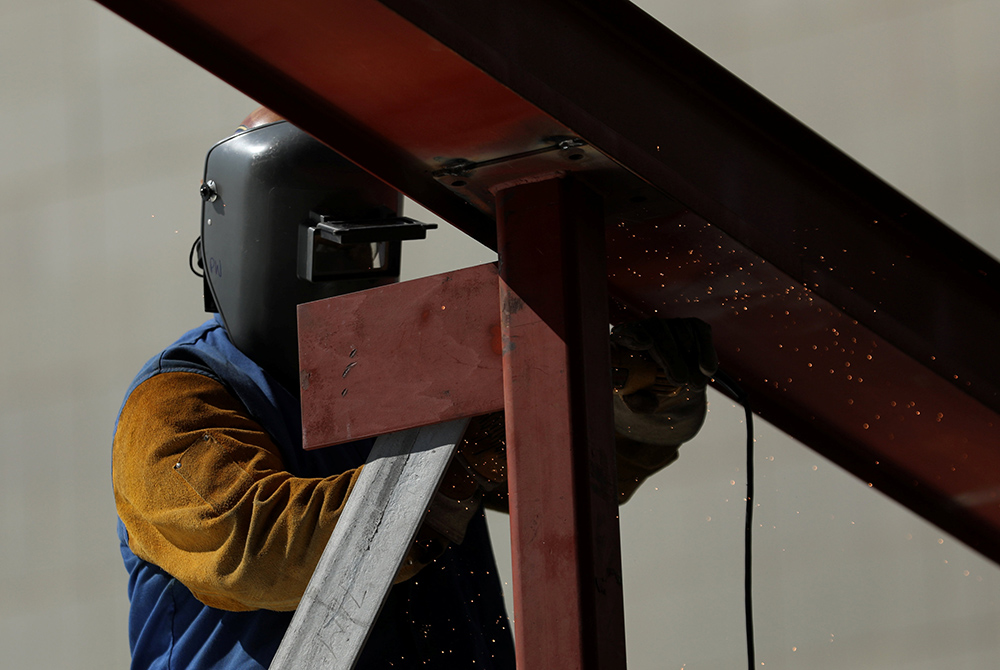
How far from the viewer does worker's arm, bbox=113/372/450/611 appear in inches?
56.9

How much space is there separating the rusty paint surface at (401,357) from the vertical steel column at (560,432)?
0.16 feet

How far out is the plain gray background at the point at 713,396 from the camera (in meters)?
3.06

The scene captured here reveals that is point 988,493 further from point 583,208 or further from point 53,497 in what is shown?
point 53,497

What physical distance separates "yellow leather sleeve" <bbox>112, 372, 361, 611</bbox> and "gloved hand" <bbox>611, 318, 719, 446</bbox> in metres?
0.34

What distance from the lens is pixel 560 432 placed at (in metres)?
1.05

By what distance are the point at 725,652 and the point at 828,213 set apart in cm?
225

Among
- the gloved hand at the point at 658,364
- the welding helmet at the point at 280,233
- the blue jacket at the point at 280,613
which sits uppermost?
the welding helmet at the point at 280,233

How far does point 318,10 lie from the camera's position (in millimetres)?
945

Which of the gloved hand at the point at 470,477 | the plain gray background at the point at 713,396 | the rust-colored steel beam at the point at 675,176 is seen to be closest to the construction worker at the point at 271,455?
the gloved hand at the point at 470,477

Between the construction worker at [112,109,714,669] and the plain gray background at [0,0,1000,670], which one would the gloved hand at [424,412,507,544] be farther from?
the plain gray background at [0,0,1000,670]

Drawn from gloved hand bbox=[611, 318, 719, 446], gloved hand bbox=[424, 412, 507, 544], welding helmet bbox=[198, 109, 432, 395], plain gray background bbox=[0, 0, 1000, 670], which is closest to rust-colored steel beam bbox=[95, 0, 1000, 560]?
gloved hand bbox=[611, 318, 719, 446]

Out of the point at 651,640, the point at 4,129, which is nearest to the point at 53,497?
the point at 4,129

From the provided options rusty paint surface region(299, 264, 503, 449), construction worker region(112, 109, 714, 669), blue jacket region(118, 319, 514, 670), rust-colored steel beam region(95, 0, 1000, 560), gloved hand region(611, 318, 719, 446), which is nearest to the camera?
rust-colored steel beam region(95, 0, 1000, 560)

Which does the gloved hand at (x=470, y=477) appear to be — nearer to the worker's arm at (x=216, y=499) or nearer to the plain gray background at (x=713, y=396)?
the worker's arm at (x=216, y=499)
